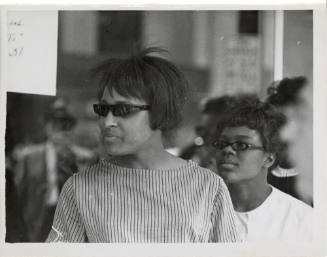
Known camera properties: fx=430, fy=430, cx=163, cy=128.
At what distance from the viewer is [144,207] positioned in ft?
2.27

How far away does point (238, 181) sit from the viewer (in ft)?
2.33

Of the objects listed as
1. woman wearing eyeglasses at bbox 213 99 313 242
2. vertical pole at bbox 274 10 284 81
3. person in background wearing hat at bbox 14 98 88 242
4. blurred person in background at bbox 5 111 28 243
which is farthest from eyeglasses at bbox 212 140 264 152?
blurred person in background at bbox 5 111 28 243

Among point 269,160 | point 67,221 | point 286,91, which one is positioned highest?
point 286,91

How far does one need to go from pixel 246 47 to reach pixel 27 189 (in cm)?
43

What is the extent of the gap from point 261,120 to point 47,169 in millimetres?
359

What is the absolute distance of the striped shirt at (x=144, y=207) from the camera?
693mm

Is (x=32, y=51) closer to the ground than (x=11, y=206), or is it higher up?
higher up

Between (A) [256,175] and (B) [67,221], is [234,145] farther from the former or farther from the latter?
(B) [67,221]

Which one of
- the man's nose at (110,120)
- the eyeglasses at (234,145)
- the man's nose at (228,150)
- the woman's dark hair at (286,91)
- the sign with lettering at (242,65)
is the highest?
the sign with lettering at (242,65)

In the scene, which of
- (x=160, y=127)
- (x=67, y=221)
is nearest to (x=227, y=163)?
(x=160, y=127)

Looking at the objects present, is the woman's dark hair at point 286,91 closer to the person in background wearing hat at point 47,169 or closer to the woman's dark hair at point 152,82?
the woman's dark hair at point 152,82

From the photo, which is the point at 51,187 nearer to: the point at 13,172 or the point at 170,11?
the point at 13,172

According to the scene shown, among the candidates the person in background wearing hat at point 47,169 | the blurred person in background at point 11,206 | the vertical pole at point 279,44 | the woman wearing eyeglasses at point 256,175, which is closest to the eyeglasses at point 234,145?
the woman wearing eyeglasses at point 256,175

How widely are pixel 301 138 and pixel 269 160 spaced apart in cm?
6
